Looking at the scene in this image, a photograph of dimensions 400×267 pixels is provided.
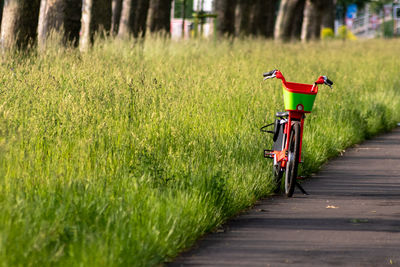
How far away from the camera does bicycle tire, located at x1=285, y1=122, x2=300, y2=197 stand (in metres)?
8.12

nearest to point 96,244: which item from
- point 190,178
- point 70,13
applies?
point 190,178

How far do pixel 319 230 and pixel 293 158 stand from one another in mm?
1392

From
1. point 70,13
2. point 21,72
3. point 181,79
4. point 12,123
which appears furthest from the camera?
point 70,13

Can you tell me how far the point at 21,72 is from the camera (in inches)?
439

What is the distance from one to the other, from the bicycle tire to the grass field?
0.87 feet

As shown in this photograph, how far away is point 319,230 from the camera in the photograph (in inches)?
270

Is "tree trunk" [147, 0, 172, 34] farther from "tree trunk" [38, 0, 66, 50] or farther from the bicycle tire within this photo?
the bicycle tire

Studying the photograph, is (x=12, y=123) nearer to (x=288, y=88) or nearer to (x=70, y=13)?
(x=288, y=88)

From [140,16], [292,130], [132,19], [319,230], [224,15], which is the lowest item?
[319,230]

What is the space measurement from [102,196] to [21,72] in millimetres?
5085

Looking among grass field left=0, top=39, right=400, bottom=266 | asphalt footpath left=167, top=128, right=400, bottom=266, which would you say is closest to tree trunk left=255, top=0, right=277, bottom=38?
grass field left=0, top=39, right=400, bottom=266

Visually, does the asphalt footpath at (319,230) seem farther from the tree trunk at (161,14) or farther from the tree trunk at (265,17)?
the tree trunk at (265,17)

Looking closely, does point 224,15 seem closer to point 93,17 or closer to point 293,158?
point 93,17

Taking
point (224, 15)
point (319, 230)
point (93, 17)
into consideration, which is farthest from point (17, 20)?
point (224, 15)
